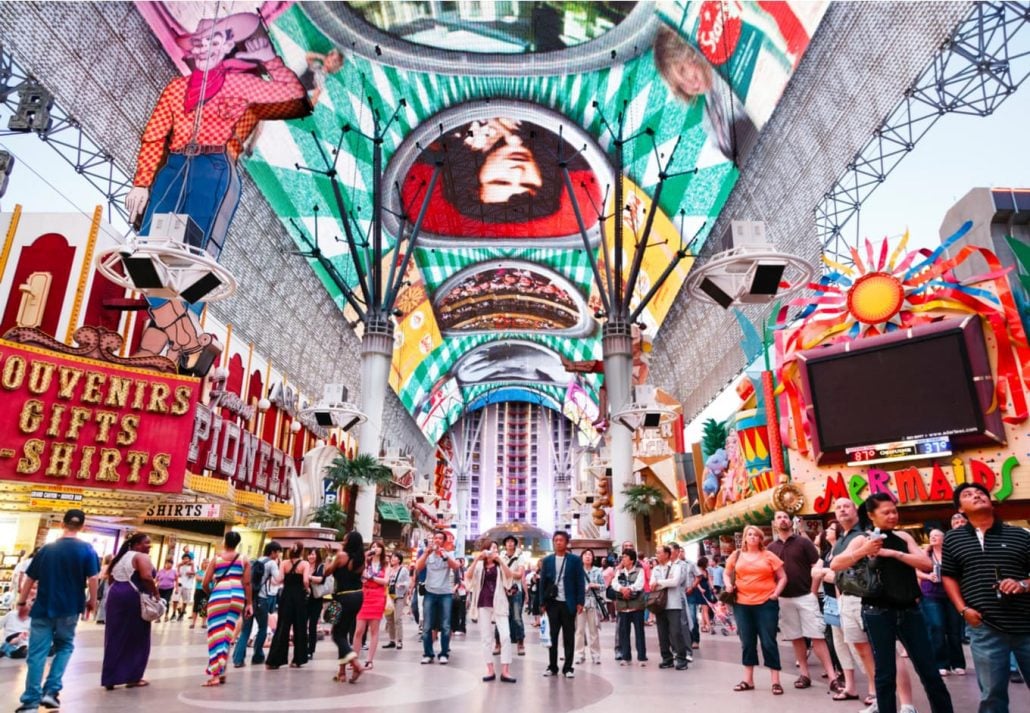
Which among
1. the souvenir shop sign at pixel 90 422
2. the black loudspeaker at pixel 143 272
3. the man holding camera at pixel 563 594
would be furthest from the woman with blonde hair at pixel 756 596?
the souvenir shop sign at pixel 90 422

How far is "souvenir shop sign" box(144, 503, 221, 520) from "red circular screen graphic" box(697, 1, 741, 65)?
1668 cm

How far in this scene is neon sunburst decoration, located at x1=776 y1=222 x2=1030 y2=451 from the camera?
12023mm

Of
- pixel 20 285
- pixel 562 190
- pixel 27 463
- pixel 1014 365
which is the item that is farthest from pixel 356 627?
pixel 562 190

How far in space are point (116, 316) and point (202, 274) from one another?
859cm

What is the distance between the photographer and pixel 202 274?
8.12m

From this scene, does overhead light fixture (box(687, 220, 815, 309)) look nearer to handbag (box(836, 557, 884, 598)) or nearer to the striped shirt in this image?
handbag (box(836, 557, 884, 598))

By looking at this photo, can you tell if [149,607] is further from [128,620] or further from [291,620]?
[291,620]

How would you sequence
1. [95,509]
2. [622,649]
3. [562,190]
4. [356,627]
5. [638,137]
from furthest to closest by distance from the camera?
[562,190] < [638,137] < [95,509] < [622,649] < [356,627]

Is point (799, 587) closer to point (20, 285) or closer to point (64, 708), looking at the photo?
point (64, 708)

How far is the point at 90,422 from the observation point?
14000mm

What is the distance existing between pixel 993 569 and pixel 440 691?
4094mm

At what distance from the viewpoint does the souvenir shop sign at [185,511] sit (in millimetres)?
15672

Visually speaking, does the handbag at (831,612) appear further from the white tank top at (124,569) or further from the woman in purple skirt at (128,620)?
the white tank top at (124,569)

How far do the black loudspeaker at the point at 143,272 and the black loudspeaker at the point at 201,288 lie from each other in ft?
1.06
